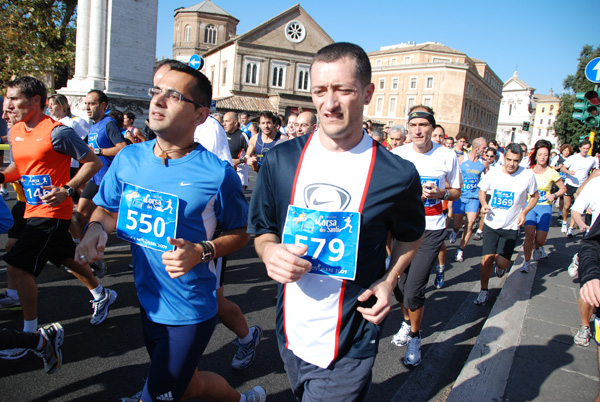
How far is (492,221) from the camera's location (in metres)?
5.73

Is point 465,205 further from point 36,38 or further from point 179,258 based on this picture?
point 36,38

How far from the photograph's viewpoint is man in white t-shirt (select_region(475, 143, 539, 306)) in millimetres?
5617

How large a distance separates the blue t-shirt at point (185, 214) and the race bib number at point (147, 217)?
1 centimetres

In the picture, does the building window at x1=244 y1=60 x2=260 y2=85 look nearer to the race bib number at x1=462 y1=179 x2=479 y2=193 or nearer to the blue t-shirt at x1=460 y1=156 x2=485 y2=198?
the blue t-shirt at x1=460 y1=156 x2=485 y2=198

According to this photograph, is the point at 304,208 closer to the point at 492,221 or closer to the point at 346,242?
the point at 346,242

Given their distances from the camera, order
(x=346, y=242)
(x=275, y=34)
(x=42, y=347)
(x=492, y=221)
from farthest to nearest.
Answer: (x=275, y=34) < (x=492, y=221) < (x=42, y=347) < (x=346, y=242)

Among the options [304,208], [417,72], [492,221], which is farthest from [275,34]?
[304,208]

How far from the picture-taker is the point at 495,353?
158 inches

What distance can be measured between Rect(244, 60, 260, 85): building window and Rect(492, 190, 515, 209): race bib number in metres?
49.1

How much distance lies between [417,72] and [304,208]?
3002 inches

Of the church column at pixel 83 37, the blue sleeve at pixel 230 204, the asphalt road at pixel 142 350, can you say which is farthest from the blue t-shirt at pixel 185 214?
the church column at pixel 83 37

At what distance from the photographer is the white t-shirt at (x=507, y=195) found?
223 inches

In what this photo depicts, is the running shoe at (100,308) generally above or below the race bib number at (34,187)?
below

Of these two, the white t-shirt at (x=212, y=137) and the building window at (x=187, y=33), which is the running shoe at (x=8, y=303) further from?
the building window at (x=187, y=33)
